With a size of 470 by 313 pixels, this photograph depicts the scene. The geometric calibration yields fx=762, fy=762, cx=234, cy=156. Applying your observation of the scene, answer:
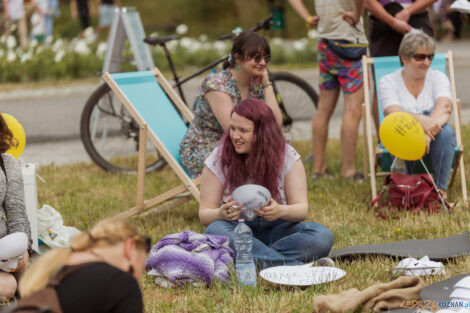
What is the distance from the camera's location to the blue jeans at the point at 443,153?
5.26m

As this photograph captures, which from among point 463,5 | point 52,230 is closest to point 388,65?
point 463,5

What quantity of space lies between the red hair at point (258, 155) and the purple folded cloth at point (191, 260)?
1.05 ft

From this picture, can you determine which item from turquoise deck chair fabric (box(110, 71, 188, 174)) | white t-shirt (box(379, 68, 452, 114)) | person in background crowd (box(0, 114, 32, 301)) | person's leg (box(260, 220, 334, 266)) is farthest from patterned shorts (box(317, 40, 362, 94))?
person in background crowd (box(0, 114, 32, 301))

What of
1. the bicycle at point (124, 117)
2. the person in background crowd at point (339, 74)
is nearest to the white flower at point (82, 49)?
the bicycle at point (124, 117)

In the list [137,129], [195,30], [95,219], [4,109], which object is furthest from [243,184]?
[195,30]

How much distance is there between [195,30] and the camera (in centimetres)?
2089

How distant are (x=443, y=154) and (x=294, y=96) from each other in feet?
6.91

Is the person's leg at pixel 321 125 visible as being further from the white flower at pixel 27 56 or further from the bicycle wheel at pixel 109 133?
the white flower at pixel 27 56

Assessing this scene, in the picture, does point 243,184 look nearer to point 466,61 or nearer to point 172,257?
point 172,257

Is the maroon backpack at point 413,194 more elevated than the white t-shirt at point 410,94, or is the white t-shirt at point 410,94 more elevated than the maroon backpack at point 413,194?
the white t-shirt at point 410,94

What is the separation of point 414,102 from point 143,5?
18.2m

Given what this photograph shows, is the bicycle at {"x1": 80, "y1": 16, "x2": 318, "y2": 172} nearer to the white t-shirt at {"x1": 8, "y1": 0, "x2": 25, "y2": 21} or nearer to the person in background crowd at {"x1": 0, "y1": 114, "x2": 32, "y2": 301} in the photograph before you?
the person in background crowd at {"x1": 0, "y1": 114, "x2": 32, "y2": 301}

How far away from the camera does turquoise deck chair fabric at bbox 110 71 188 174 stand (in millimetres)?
5352

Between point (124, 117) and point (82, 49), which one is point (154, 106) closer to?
point (124, 117)
